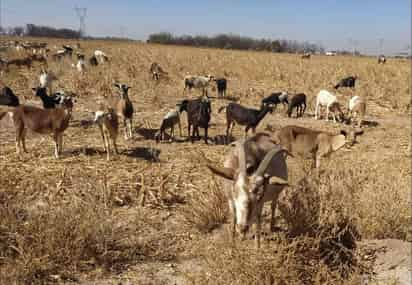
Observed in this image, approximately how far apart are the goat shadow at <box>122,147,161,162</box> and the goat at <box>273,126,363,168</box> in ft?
9.73

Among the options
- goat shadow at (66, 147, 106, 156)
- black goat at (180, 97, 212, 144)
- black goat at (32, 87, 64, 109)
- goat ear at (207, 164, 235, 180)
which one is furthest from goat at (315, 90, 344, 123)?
goat ear at (207, 164, 235, 180)

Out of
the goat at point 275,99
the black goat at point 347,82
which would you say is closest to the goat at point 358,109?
the goat at point 275,99

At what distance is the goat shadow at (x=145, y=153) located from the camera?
925 cm

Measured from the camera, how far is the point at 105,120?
8.80 metres

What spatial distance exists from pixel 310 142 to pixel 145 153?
13.3 feet

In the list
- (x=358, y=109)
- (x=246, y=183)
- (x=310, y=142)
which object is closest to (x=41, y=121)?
(x=310, y=142)

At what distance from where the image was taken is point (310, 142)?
865 cm

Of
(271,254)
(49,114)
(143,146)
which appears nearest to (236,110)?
(143,146)

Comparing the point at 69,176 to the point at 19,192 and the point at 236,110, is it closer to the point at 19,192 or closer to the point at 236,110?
the point at 19,192

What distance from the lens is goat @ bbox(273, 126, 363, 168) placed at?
8602 mm

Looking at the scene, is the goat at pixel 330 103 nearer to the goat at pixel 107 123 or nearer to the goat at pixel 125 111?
the goat at pixel 125 111

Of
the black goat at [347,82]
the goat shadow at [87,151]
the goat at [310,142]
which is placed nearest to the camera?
the goat at [310,142]

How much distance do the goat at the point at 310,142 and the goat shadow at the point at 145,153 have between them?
2966 millimetres

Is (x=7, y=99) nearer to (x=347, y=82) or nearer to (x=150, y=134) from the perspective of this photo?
(x=150, y=134)
